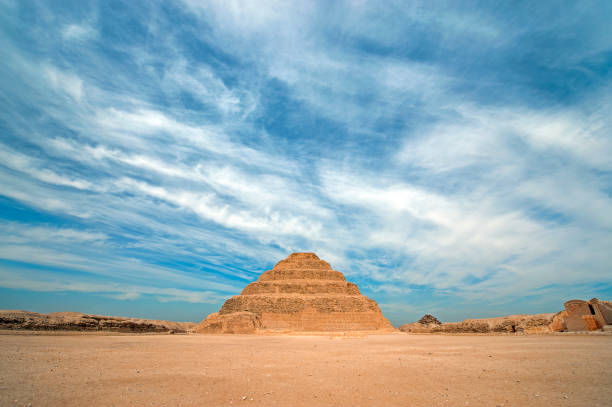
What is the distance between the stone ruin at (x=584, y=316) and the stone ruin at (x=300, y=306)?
1218 inches

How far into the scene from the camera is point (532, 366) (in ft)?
22.8

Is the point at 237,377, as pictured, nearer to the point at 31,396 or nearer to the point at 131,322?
the point at 31,396

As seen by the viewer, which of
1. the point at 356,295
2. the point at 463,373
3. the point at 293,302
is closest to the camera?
the point at 463,373

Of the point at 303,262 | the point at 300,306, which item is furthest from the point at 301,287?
the point at 303,262

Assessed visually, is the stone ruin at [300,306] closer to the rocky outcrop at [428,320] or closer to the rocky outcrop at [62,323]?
the rocky outcrop at [428,320]

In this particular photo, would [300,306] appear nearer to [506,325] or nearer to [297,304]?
[297,304]

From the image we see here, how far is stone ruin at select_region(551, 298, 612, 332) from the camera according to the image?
815 inches

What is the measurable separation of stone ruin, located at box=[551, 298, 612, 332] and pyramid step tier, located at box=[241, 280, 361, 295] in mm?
36858

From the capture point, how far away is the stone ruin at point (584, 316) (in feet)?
67.9

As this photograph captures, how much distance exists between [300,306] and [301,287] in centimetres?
545

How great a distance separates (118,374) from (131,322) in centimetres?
2514

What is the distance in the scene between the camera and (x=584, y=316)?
21.2 meters

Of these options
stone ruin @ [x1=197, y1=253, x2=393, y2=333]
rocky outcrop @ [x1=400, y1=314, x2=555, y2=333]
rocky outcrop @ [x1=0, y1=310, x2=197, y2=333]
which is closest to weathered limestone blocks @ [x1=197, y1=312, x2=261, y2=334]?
stone ruin @ [x1=197, y1=253, x2=393, y2=333]

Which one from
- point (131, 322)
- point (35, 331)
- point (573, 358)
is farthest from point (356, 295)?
point (573, 358)
